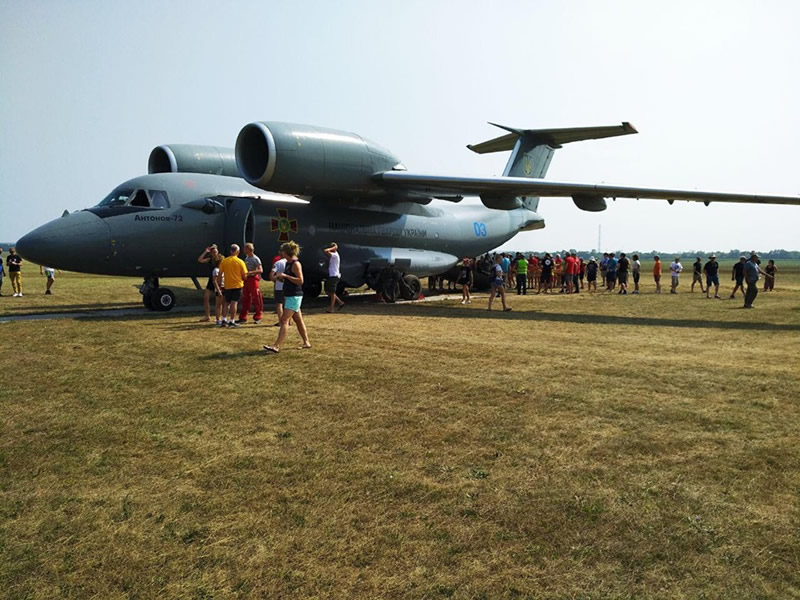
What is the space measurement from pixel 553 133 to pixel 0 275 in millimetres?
18406

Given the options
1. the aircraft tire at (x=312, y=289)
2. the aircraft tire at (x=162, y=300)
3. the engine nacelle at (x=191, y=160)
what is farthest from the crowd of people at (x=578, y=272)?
the aircraft tire at (x=162, y=300)

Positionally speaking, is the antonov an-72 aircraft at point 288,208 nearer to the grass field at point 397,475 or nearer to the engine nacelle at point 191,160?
the engine nacelle at point 191,160

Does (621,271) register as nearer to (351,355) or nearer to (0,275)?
(351,355)

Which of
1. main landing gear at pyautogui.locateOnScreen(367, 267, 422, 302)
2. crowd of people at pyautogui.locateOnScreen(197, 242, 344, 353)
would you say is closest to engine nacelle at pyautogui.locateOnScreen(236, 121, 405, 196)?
crowd of people at pyautogui.locateOnScreen(197, 242, 344, 353)

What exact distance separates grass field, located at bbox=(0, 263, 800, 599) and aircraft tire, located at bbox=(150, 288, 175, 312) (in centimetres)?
556

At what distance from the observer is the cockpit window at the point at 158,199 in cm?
1323

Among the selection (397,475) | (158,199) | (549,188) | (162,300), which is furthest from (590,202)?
(397,475)

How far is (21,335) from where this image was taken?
9680 millimetres

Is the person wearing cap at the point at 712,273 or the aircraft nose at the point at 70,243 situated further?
the person wearing cap at the point at 712,273

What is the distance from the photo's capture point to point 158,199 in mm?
13289

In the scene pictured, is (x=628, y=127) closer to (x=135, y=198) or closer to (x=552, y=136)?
(x=552, y=136)

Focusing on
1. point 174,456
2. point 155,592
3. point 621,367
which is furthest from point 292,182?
point 155,592

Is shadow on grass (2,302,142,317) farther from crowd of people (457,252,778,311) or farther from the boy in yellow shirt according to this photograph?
crowd of people (457,252,778,311)

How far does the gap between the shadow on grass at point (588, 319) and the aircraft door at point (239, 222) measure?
13.0 feet
